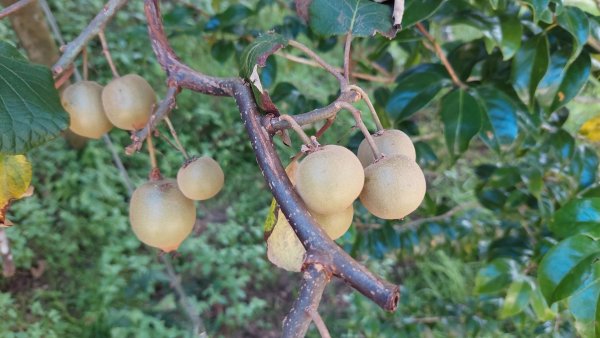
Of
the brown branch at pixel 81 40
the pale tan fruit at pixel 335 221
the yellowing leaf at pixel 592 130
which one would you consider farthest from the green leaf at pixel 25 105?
the yellowing leaf at pixel 592 130

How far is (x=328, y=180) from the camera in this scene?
0.57 m

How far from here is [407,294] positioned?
1.86 meters

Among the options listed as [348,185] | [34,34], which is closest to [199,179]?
[348,185]

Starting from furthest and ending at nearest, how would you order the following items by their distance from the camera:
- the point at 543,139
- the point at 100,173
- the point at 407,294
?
the point at 100,173, the point at 407,294, the point at 543,139

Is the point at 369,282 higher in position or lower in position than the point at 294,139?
higher

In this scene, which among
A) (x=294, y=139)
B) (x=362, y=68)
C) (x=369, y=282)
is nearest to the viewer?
(x=369, y=282)

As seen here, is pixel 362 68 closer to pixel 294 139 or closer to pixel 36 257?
pixel 294 139

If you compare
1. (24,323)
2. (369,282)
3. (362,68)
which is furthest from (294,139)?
(24,323)

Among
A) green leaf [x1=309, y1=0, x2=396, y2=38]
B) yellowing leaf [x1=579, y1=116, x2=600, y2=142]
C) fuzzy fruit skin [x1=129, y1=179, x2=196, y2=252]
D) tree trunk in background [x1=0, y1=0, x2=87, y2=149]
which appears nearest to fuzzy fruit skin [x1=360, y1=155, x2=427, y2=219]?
green leaf [x1=309, y1=0, x2=396, y2=38]

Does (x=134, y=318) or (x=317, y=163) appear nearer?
(x=317, y=163)

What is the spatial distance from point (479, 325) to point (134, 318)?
3.81 ft

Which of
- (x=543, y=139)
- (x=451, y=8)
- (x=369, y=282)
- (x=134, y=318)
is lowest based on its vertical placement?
(x=134, y=318)

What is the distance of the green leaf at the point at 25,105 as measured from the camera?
730mm

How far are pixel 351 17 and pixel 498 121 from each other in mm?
425
